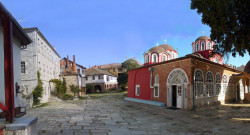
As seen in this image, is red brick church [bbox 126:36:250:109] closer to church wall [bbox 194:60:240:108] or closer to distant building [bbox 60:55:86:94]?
church wall [bbox 194:60:240:108]

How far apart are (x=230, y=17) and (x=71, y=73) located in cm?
3206

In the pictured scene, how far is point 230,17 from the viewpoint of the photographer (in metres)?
7.70

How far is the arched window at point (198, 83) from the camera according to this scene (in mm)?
12094

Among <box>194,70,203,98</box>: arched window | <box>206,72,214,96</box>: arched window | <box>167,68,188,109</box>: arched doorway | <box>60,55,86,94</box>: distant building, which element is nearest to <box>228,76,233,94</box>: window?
<box>206,72,214,96</box>: arched window

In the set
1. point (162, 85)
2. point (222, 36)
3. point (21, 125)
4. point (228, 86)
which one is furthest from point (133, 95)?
point (21, 125)

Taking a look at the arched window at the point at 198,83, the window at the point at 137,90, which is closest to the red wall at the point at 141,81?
the window at the point at 137,90

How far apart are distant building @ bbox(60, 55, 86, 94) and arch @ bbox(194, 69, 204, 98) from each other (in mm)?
20962

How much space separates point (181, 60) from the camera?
12.5 m

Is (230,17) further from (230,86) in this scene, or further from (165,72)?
(230,86)

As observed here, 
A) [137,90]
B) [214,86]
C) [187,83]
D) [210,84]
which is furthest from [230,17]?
[137,90]

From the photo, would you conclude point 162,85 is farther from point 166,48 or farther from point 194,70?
point 166,48

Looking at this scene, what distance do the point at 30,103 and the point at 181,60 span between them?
1470cm

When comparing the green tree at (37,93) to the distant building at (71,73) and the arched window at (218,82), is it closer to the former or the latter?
the distant building at (71,73)

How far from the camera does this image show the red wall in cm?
1727
